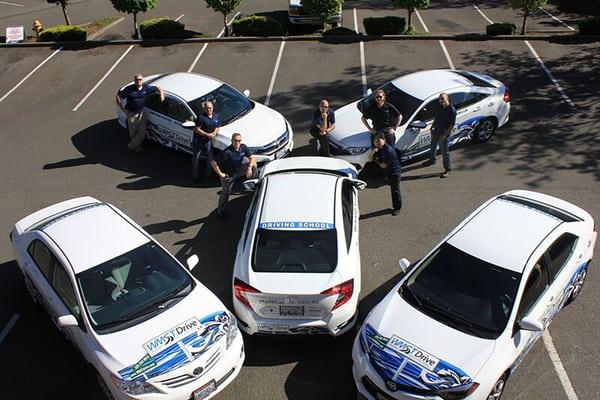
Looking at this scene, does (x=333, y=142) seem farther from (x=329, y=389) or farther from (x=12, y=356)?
(x=12, y=356)

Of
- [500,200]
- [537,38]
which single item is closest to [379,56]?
[537,38]

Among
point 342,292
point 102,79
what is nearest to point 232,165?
point 342,292

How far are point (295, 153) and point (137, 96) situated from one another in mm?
3613

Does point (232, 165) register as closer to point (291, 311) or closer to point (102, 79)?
point (291, 311)

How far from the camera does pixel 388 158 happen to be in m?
9.88

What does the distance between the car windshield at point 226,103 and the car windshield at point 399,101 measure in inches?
97.4

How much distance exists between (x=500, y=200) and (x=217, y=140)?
222 inches

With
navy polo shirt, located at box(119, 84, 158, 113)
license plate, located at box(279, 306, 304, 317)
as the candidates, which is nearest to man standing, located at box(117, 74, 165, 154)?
navy polo shirt, located at box(119, 84, 158, 113)

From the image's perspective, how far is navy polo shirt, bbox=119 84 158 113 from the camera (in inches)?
483

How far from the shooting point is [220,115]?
1178cm

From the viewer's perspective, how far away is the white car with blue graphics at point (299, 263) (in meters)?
7.18

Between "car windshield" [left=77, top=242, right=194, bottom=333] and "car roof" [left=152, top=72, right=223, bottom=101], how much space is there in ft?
17.6

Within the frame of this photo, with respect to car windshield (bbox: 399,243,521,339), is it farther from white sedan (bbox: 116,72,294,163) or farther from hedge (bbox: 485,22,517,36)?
hedge (bbox: 485,22,517,36)

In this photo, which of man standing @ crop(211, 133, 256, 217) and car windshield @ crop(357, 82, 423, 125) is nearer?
man standing @ crop(211, 133, 256, 217)
